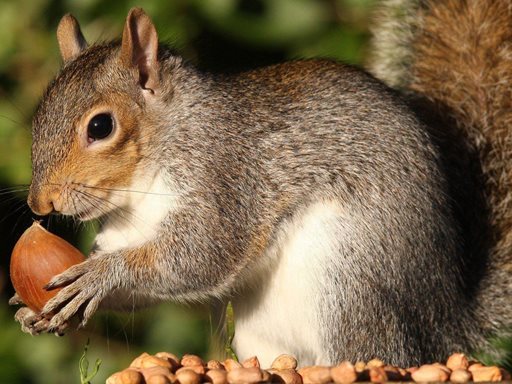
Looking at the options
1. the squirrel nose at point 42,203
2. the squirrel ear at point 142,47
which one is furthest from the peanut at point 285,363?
the squirrel ear at point 142,47

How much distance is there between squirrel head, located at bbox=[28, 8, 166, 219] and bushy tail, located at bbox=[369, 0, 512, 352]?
606 mm

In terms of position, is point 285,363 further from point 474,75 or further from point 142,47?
point 474,75

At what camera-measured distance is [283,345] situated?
183 cm

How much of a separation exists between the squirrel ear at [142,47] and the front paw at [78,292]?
0.33 metres

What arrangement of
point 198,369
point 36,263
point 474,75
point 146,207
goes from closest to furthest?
point 198,369 < point 36,263 < point 146,207 < point 474,75

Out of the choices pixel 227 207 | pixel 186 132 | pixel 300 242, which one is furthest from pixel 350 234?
pixel 186 132

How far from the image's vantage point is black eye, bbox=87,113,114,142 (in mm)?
1687

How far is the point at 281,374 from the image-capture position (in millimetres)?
1297

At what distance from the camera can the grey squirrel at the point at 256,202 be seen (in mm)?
1697

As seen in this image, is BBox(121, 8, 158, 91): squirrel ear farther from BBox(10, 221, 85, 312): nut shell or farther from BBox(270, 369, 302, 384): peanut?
BBox(270, 369, 302, 384): peanut

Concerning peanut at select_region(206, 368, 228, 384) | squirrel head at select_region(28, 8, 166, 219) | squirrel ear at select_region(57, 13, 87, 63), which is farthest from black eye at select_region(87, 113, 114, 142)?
peanut at select_region(206, 368, 228, 384)

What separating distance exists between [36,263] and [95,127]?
24 centimetres

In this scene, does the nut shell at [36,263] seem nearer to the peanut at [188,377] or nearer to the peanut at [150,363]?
the peanut at [150,363]

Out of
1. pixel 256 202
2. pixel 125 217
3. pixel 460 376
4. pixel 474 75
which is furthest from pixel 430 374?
pixel 474 75
